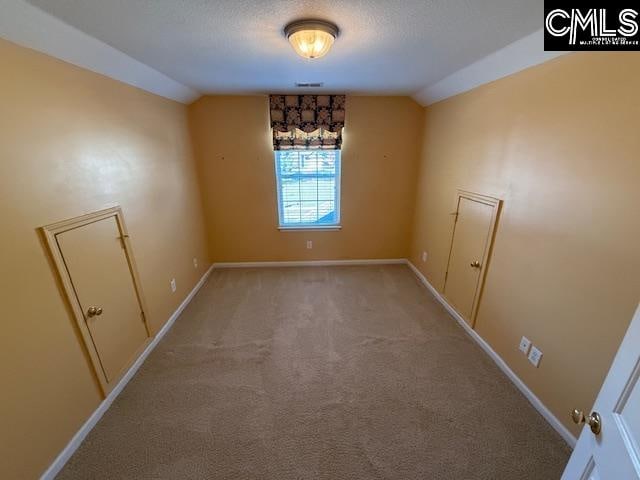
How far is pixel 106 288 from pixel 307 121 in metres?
2.65

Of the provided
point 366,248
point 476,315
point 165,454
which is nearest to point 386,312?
point 476,315

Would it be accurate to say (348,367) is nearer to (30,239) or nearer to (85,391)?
(85,391)

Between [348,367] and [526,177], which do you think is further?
[348,367]

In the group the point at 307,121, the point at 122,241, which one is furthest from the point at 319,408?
the point at 307,121

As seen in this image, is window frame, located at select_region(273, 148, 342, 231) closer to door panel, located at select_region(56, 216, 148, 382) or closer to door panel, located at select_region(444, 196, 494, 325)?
door panel, located at select_region(444, 196, 494, 325)

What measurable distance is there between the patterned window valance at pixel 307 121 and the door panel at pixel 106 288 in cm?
208

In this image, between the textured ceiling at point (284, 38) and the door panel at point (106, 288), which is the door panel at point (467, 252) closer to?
the textured ceiling at point (284, 38)

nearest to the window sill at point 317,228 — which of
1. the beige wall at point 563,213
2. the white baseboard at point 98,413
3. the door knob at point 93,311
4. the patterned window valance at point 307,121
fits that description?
the patterned window valance at point 307,121

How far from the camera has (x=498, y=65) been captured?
6.25 ft

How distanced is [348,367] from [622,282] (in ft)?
5.51

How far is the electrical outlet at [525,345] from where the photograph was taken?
1.81 meters

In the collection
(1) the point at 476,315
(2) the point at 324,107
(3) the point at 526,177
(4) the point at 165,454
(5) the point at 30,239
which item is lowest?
(4) the point at 165,454

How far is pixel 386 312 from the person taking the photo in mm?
2834

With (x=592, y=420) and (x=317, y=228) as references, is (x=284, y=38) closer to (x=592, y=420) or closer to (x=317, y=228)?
(x=592, y=420)
